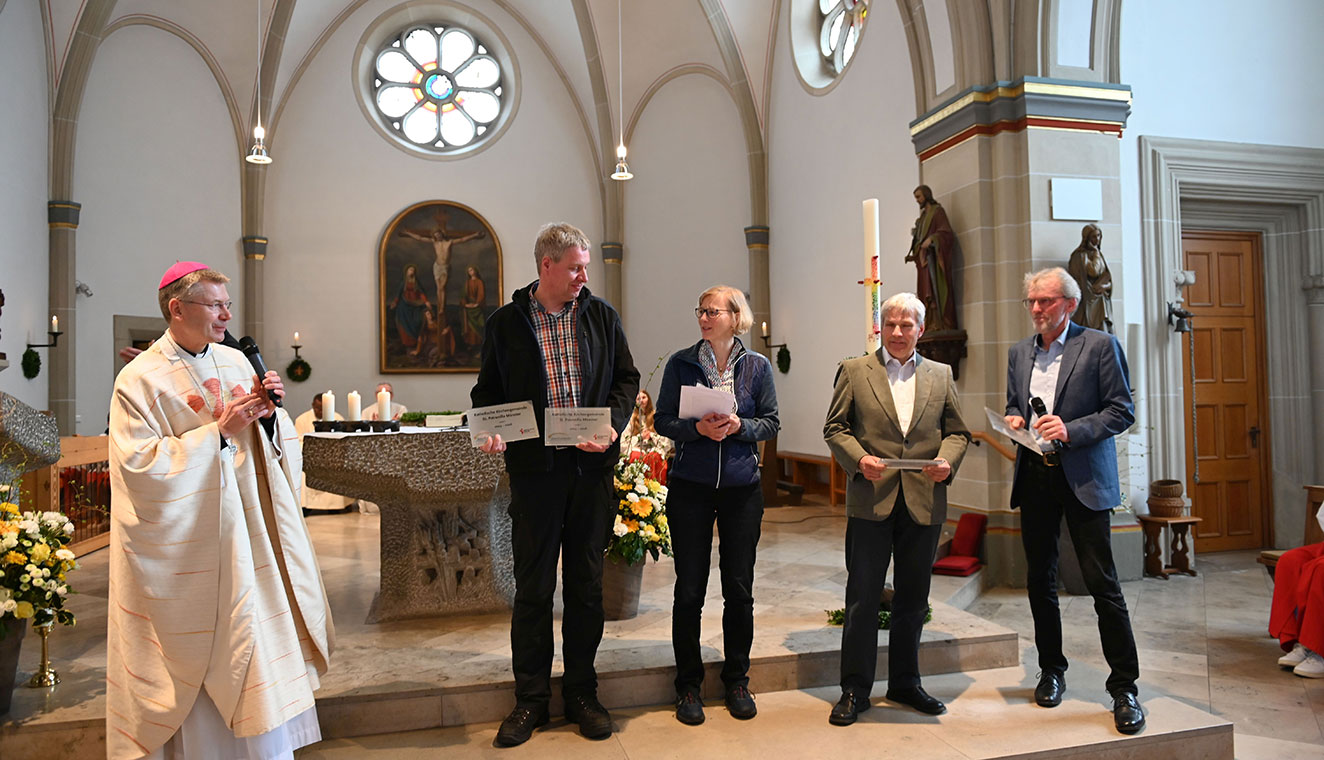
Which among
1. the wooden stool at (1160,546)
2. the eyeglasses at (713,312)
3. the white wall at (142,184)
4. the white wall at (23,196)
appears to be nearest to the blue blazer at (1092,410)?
the eyeglasses at (713,312)

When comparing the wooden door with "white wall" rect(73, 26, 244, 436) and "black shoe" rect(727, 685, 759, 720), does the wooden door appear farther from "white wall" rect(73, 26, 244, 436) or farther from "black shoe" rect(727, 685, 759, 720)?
"white wall" rect(73, 26, 244, 436)

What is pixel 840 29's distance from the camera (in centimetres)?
880

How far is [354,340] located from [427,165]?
250 centimetres

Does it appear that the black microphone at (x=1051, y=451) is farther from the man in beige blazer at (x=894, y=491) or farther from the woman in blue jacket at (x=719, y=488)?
the woman in blue jacket at (x=719, y=488)

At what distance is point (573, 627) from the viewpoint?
3.12 meters

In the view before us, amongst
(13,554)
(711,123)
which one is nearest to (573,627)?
(13,554)

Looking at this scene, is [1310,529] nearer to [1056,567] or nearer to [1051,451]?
[1056,567]

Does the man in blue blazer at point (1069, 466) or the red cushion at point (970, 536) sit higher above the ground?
the man in blue blazer at point (1069, 466)

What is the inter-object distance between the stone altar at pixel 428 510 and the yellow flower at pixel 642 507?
62 centimetres

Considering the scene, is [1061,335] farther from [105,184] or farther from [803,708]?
[105,184]

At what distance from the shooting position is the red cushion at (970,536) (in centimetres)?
596

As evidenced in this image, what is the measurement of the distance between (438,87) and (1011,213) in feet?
28.8

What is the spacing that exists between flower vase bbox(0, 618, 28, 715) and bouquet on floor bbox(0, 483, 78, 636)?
0.02 meters

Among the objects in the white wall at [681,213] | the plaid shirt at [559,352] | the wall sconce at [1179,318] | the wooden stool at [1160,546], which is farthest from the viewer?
the white wall at [681,213]
